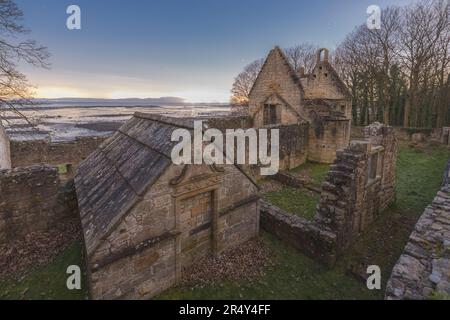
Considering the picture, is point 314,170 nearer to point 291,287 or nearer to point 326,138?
point 326,138

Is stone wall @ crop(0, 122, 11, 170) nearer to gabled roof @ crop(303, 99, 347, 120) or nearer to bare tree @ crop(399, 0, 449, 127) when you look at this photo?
gabled roof @ crop(303, 99, 347, 120)

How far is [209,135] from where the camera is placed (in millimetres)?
5625

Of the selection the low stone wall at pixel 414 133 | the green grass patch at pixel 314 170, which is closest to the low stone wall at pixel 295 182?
the green grass patch at pixel 314 170

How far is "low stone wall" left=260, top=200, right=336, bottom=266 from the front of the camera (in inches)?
245

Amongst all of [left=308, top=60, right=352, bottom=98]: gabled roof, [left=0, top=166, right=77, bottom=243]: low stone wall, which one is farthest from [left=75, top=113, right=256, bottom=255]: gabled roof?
[left=308, top=60, right=352, bottom=98]: gabled roof

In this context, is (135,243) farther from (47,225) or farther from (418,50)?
(418,50)

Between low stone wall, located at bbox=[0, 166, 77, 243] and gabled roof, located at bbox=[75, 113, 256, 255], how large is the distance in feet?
2.97

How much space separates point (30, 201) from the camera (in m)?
7.30

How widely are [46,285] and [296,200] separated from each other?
8.91 meters

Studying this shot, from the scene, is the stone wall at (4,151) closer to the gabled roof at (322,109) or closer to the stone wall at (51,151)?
the stone wall at (51,151)

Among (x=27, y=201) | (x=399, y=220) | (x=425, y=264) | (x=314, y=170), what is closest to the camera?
(x=425, y=264)

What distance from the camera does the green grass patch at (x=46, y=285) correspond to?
522 cm

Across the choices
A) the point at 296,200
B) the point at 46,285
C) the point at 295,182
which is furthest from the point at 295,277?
the point at 295,182
